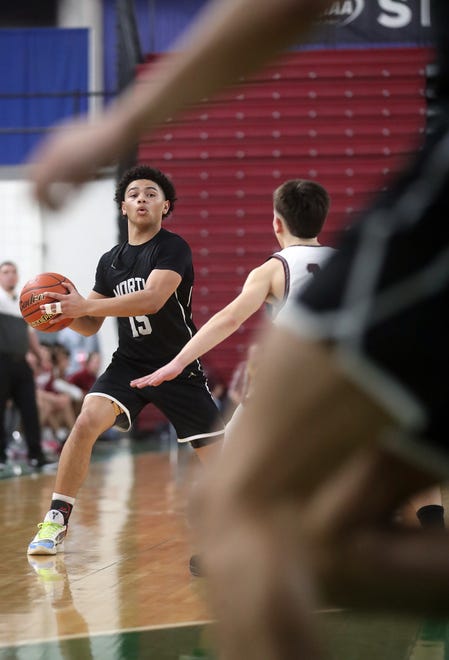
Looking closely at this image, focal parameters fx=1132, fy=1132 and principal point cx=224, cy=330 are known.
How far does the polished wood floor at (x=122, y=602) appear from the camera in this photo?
11.1 feet

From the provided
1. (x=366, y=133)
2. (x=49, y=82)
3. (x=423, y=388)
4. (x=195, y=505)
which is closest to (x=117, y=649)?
(x=195, y=505)

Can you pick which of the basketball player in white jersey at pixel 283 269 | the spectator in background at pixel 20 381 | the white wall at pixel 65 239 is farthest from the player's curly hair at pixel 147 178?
the white wall at pixel 65 239

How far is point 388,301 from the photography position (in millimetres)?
1335

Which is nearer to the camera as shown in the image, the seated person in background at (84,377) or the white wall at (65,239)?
the seated person in background at (84,377)

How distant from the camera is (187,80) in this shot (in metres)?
1.46

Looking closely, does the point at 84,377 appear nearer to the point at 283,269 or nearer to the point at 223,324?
the point at 283,269

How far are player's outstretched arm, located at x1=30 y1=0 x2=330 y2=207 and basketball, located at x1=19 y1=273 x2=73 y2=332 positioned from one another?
3420mm

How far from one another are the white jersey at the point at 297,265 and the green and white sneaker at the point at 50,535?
61.2 inches

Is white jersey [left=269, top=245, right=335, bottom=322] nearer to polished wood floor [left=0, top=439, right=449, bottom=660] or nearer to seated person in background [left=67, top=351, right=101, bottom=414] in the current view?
polished wood floor [left=0, top=439, right=449, bottom=660]

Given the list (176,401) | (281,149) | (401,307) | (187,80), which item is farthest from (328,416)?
(281,149)

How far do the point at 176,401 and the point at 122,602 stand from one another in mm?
1249

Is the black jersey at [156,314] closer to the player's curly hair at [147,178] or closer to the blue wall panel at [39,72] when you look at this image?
the player's curly hair at [147,178]

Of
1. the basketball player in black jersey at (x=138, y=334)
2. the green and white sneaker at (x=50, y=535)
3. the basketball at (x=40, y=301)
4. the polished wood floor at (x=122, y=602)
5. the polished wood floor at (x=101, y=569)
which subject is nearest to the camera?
the polished wood floor at (x=122, y=602)

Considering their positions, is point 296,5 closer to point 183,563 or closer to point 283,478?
point 283,478
